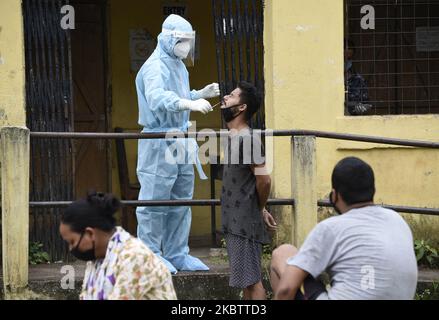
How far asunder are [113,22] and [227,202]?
4.30 meters

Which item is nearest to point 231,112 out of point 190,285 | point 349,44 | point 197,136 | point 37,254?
point 197,136

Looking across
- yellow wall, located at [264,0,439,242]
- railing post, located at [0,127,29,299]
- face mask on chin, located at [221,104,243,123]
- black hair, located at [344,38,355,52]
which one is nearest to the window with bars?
black hair, located at [344,38,355,52]

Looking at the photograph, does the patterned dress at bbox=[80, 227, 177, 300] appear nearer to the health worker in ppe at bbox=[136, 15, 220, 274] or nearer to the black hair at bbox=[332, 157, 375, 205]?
the black hair at bbox=[332, 157, 375, 205]

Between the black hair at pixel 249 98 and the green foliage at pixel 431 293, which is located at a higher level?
the black hair at pixel 249 98

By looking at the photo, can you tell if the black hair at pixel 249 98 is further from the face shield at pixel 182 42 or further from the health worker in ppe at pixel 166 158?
the face shield at pixel 182 42

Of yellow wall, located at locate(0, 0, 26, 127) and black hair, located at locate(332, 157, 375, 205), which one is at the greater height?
yellow wall, located at locate(0, 0, 26, 127)

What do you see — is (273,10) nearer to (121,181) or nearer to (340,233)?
(121,181)

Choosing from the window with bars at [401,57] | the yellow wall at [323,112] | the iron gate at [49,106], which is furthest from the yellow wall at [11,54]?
the window with bars at [401,57]

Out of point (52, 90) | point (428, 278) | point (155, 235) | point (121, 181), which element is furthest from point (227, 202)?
point (121, 181)

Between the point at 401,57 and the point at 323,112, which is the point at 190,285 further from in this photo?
the point at 401,57

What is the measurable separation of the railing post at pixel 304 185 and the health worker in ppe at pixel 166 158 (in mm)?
754

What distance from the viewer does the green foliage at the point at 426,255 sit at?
7906 millimetres

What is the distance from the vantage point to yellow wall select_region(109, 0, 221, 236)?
33.0 ft

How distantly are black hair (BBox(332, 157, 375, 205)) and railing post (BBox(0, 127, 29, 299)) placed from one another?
286 cm
